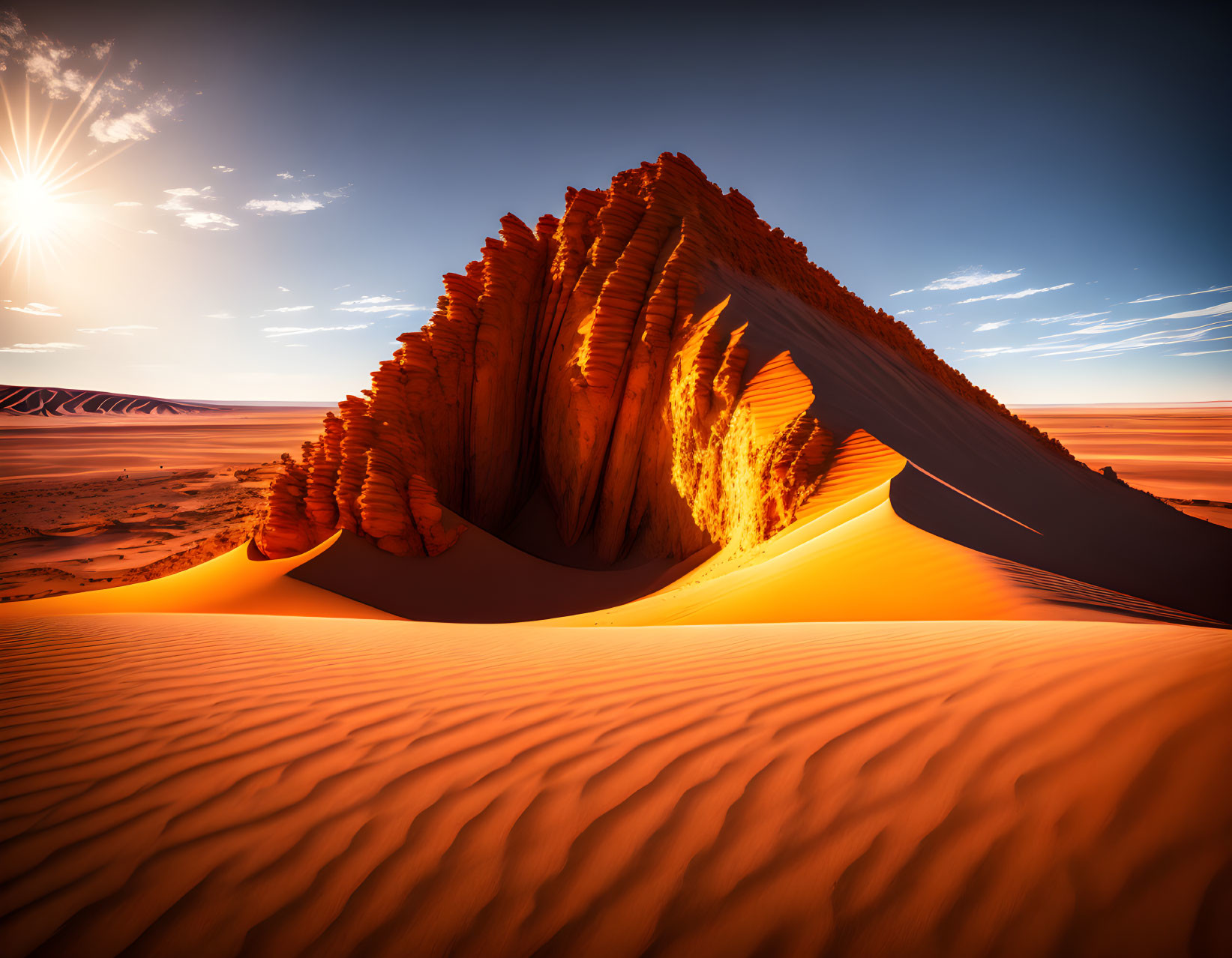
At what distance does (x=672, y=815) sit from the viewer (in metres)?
1.48

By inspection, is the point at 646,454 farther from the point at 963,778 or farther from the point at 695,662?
the point at 963,778

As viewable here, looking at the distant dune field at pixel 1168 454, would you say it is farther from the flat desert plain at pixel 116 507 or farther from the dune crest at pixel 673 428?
the flat desert plain at pixel 116 507

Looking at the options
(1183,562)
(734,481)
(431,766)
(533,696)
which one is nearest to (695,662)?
(533,696)

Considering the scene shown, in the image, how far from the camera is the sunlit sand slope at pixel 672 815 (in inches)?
45.2

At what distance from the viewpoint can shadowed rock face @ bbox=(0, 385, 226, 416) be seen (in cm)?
9512

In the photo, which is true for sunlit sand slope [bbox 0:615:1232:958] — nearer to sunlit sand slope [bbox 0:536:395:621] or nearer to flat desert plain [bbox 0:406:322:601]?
sunlit sand slope [bbox 0:536:395:621]

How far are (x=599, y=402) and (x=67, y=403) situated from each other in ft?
488

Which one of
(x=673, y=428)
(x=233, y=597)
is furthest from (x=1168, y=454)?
(x=233, y=597)

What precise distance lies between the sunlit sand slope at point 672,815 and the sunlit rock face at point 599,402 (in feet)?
19.3

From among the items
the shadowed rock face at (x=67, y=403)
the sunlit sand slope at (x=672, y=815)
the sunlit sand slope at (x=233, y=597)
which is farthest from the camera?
the shadowed rock face at (x=67, y=403)

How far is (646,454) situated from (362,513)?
5.72 m

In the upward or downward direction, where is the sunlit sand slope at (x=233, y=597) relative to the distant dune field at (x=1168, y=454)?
downward

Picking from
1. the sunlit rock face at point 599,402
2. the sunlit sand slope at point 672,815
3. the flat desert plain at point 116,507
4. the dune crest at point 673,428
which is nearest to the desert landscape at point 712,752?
the sunlit sand slope at point 672,815

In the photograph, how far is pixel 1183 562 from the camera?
25.8 ft
